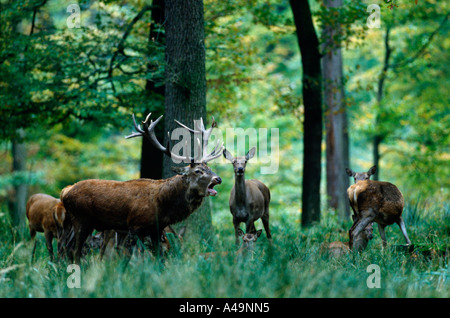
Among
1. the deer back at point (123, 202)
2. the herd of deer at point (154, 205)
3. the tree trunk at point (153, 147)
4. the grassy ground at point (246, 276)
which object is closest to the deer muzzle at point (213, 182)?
the herd of deer at point (154, 205)

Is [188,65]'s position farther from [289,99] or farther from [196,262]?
[289,99]

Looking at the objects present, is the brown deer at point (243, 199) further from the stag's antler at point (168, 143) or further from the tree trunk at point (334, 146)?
the tree trunk at point (334, 146)

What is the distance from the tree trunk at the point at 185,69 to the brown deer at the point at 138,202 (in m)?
1.67

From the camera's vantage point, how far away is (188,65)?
967cm

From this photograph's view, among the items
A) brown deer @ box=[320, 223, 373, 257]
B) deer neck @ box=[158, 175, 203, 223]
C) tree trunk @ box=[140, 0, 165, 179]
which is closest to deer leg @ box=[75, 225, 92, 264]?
deer neck @ box=[158, 175, 203, 223]

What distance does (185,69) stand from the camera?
31.7 ft

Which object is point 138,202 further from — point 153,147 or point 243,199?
point 153,147

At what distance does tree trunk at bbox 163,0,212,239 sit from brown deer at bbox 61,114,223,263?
65.9 inches

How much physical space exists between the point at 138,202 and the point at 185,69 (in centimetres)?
301

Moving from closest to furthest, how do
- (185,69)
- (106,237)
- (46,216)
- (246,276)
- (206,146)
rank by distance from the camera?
(246,276) < (206,146) < (106,237) < (185,69) < (46,216)

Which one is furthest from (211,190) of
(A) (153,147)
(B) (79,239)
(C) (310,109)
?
(C) (310,109)

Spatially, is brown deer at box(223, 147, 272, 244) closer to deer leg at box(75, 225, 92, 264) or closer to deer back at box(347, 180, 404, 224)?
deer back at box(347, 180, 404, 224)

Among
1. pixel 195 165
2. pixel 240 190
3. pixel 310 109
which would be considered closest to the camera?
pixel 195 165
